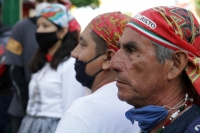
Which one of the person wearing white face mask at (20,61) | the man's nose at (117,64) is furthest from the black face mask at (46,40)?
the man's nose at (117,64)

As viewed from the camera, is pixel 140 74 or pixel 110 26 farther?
pixel 110 26

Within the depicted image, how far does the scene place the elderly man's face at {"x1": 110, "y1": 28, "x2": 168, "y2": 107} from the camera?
6.46 feet

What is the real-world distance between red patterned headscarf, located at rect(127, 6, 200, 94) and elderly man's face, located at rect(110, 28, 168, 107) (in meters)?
0.05

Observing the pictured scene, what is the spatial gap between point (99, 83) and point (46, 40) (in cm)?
172

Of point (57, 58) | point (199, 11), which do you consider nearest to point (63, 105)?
point (57, 58)

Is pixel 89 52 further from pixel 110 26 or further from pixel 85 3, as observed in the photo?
pixel 85 3

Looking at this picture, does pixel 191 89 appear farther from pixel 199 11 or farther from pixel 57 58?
pixel 57 58

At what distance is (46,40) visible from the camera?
446 centimetres

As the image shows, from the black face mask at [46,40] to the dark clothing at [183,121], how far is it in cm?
277

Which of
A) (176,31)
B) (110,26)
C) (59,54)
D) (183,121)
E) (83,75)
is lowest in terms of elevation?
(59,54)

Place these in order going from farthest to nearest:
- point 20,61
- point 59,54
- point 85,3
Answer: point 85,3 < point 20,61 < point 59,54

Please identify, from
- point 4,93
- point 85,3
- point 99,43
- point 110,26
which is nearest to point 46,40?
point 4,93

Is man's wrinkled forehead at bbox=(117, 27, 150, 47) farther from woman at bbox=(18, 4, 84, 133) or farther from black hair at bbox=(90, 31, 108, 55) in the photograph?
woman at bbox=(18, 4, 84, 133)

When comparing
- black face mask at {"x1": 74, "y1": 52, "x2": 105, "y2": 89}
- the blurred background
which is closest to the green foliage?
the blurred background
